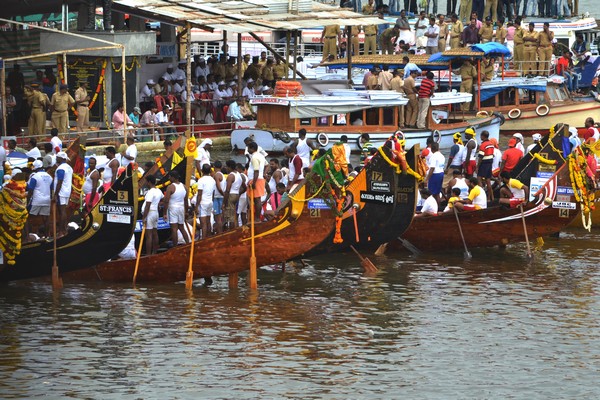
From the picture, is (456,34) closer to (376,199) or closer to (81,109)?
(81,109)

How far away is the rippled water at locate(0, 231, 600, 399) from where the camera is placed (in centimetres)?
1817

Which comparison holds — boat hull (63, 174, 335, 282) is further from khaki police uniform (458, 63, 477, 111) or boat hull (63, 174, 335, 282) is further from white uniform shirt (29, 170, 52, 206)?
khaki police uniform (458, 63, 477, 111)

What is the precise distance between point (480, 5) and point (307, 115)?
19749 mm

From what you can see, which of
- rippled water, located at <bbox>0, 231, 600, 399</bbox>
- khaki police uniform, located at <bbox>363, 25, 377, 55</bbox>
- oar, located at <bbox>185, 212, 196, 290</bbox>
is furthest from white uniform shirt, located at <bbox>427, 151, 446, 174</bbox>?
khaki police uniform, located at <bbox>363, 25, 377, 55</bbox>

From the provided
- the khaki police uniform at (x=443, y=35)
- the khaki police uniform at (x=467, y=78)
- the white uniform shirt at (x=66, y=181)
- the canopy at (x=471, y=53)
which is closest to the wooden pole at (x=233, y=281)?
the white uniform shirt at (x=66, y=181)

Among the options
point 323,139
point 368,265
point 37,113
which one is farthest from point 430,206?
point 37,113

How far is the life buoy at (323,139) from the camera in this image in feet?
119

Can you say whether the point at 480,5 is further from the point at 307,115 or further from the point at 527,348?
the point at 527,348

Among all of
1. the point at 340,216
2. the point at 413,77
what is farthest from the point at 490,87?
the point at 340,216

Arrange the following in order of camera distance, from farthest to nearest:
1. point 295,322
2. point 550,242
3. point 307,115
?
point 307,115 → point 550,242 → point 295,322

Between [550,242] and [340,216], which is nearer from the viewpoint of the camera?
[340,216]

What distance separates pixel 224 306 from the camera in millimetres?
22391

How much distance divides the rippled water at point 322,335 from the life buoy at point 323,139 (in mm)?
10390

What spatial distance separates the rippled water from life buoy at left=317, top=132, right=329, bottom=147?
10.4 meters
